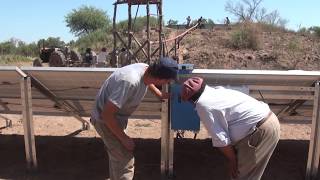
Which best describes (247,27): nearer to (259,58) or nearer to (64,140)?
(259,58)

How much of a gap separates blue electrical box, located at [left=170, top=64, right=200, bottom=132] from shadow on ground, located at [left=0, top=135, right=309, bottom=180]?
83 cm

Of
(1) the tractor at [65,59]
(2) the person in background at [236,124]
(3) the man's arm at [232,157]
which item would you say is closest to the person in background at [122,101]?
(2) the person in background at [236,124]

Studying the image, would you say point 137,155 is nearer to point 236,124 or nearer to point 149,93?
point 149,93

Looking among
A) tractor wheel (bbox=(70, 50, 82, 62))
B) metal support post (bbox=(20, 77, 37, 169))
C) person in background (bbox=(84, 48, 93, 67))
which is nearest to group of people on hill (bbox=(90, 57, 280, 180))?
metal support post (bbox=(20, 77, 37, 169))

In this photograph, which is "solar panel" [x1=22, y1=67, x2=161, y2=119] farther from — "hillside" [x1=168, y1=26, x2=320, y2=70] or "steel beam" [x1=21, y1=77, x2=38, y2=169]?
"hillside" [x1=168, y1=26, x2=320, y2=70]

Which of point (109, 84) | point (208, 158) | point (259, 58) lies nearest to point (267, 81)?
point (208, 158)

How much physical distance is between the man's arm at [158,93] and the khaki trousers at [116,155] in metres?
0.61

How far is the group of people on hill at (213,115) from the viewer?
3.76m

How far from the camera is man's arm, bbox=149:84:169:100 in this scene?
4.88 meters

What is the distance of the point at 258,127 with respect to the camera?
394 cm

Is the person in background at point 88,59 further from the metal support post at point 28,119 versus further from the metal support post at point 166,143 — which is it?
the metal support post at point 166,143

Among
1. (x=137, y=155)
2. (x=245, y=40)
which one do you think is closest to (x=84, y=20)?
(x=245, y=40)

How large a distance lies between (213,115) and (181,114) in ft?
6.34

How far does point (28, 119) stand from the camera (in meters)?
6.13
